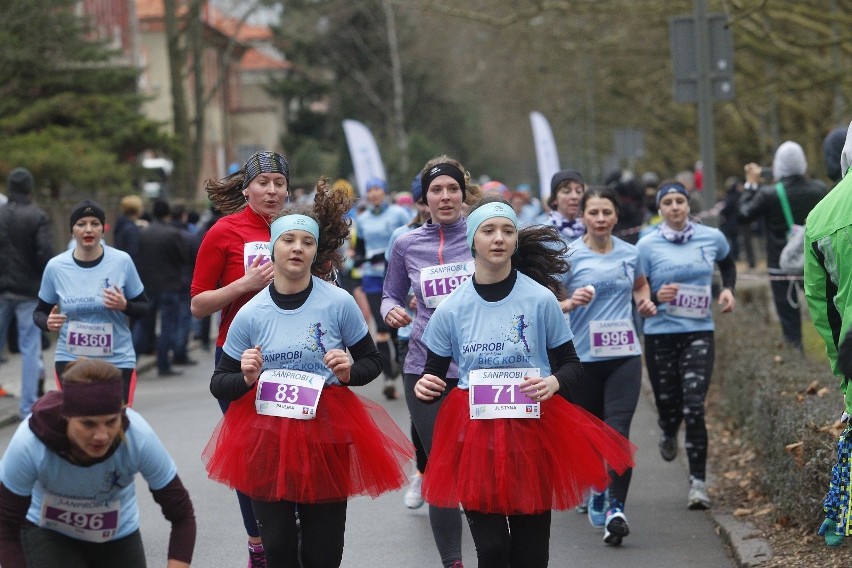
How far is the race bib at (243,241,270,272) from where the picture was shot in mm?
6777

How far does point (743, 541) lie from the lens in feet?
25.2

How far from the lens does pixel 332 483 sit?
5.86m

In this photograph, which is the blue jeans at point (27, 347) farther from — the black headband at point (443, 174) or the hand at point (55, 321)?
the black headband at point (443, 174)

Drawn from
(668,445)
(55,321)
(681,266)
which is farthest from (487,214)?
(55,321)

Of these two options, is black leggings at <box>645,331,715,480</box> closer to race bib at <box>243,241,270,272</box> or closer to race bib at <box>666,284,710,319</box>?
race bib at <box>666,284,710,319</box>

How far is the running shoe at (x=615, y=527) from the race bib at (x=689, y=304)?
4.47 ft

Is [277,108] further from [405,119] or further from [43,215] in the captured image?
[43,215]

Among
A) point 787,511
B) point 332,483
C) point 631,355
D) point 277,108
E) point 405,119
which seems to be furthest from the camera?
point 277,108

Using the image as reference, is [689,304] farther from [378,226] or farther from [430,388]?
[378,226]

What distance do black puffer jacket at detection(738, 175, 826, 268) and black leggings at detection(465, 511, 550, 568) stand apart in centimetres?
691

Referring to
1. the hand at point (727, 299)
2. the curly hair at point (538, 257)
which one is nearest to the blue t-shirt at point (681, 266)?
the hand at point (727, 299)

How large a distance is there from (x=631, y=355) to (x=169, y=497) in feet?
13.5

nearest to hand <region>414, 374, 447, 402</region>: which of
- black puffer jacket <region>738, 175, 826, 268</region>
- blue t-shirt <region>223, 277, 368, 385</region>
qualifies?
blue t-shirt <region>223, 277, 368, 385</region>

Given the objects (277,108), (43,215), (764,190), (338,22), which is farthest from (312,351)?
(277,108)
